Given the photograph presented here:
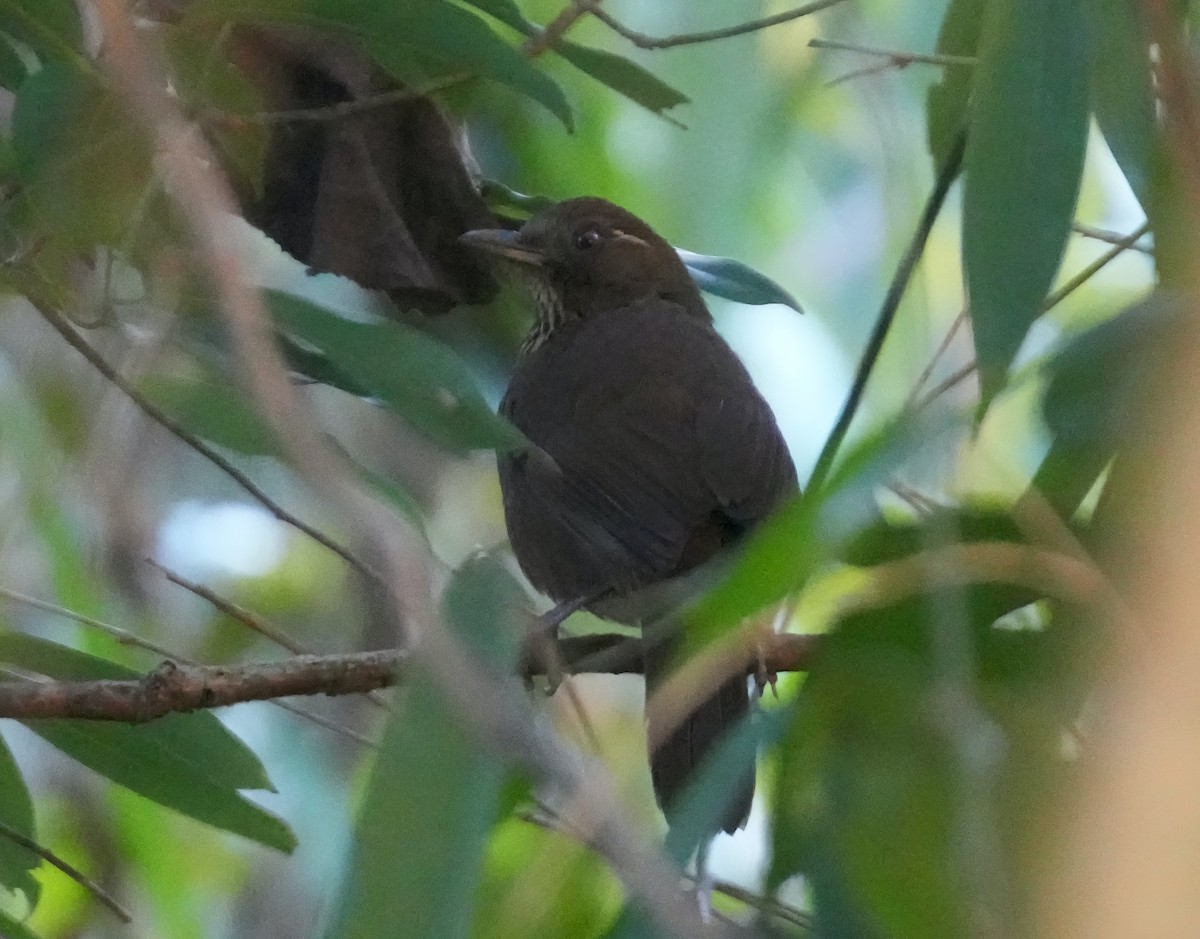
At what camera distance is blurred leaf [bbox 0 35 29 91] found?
4.93 feet

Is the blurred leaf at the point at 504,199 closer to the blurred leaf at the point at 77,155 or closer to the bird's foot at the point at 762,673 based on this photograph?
the blurred leaf at the point at 77,155

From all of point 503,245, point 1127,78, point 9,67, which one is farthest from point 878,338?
point 503,245

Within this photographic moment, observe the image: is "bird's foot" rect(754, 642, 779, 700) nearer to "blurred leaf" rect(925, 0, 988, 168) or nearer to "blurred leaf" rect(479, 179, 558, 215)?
"blurred leaf" rect(925, 0, 988, 168)

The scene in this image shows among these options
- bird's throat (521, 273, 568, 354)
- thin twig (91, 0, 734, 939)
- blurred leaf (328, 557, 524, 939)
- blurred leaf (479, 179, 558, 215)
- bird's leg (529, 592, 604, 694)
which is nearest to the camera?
thin twig (91, 0, 734, 939)

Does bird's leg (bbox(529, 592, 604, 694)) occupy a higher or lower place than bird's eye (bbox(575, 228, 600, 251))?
lower

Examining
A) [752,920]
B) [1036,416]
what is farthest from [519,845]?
[1036,416]

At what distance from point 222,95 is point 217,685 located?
1.99ft

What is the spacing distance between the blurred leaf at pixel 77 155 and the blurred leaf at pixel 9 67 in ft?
0.66

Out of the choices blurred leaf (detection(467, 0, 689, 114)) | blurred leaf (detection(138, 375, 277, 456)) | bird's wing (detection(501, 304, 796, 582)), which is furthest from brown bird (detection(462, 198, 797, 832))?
blurred leaf (detection(138, 375, 277, 456))

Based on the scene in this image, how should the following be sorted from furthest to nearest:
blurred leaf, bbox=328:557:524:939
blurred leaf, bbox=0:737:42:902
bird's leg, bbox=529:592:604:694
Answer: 1. blurred leaf, bbox=0:737:42:902
2. bird's leg, bbox=529:592:604:694
3. blurred leaf, bbox=328:557:524:939

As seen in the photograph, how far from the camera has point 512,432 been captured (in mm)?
1260

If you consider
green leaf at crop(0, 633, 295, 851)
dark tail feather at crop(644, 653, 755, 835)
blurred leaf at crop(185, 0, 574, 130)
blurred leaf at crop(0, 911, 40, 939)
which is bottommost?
blurred leaf at crop(0, 911, 40, 939)

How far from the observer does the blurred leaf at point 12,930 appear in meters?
1.44

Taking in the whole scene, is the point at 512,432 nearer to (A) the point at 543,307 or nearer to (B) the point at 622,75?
(B) the point at 622,75
